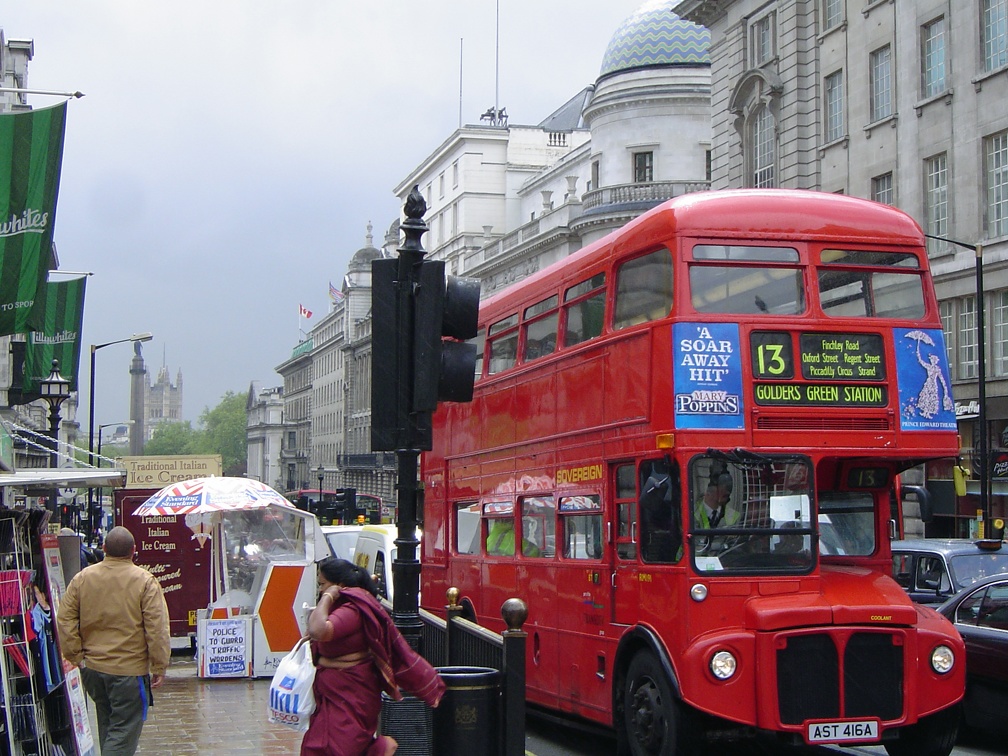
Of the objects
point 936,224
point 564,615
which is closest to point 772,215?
point 564,615

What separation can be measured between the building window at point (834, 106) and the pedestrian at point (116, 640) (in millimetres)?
29773

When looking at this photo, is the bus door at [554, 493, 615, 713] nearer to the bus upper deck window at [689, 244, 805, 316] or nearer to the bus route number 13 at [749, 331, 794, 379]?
the bus route number 13 at [749, 331, 794, 379]

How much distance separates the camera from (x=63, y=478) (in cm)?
939

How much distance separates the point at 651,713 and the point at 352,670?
12.9 feet

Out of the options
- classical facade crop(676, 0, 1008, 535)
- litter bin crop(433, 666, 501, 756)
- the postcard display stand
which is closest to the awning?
the postcard display stand

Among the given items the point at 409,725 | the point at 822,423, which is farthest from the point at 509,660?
the point at 822,423

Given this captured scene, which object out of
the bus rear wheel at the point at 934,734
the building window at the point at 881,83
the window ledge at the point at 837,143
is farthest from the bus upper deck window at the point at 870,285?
the window ledge at the point at 837,143

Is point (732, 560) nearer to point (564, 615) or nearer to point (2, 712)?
point (564, 615)

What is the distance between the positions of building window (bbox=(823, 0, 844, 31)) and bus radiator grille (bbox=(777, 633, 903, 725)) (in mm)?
29019

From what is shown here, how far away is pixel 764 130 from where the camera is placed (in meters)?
39.3

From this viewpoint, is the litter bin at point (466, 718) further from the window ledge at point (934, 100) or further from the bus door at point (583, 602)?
the window ledge at point (934, 100)

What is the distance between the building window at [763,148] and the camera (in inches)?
1527

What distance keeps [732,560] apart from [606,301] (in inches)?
107

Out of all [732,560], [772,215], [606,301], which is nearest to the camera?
[732,560]
